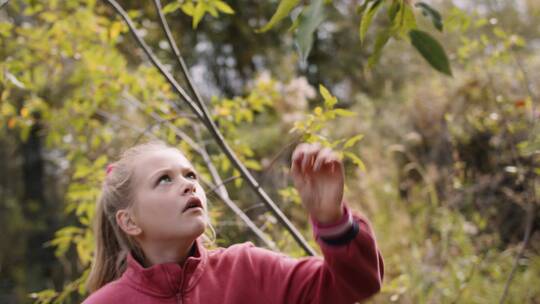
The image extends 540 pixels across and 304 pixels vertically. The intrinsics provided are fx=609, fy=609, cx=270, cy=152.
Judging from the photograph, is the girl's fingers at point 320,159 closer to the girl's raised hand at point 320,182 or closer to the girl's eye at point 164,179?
the girl's raised hand at point 320,182

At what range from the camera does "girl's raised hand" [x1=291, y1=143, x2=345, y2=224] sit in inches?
36.0

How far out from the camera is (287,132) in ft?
19.0

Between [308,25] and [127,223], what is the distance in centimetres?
66

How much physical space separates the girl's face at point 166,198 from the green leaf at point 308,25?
415 mm

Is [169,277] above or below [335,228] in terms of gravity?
below

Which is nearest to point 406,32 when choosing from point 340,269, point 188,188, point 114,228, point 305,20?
point 305,20

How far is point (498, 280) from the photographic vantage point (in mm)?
3330

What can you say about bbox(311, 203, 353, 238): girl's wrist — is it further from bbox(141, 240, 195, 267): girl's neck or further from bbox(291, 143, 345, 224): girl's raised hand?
bbox(141, 240, 195, 267): girl's neck

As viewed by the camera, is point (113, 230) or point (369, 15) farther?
point (113, 230)

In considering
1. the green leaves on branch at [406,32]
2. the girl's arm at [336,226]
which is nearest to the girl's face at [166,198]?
the girl's arm at [336,226]

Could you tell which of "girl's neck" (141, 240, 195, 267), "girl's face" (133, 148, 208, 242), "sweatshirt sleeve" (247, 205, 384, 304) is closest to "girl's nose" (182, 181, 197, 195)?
"girl's face" (133, 148, 208, 242)

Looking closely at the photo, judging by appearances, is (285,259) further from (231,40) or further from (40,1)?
(231,40)

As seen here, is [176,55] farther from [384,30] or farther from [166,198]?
[384,30]

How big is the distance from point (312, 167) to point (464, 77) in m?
4.65
